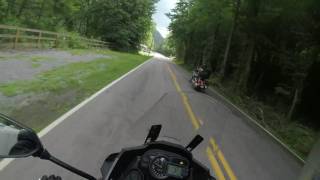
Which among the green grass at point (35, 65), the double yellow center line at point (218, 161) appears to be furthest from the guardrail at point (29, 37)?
the double yellow center line at point (218, 161)

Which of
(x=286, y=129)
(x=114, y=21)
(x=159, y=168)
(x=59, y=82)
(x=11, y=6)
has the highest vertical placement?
(x=114, y=21)

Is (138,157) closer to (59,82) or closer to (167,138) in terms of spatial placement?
(167,138)

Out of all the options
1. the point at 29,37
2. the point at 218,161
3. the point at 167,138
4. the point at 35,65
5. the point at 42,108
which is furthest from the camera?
the point at 29,37

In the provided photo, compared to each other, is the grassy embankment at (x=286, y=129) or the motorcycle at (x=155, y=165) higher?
the motorcycle at (x=155, y=165)

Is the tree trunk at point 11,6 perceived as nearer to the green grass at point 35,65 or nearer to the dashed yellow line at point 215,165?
the green grass at point 35,65

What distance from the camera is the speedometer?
297 centimetres

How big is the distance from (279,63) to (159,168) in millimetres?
26427

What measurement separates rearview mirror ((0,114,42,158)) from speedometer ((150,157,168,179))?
885 mm

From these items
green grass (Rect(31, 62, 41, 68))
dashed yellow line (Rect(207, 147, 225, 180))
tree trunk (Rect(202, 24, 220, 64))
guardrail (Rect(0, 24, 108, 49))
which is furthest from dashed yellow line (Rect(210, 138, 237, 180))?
tree trunk (Rect(202, 24, 220, 64))

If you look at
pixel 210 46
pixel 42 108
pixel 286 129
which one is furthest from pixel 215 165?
pixel 210 46

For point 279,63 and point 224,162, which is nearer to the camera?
point 224,162

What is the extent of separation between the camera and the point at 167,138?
346cm

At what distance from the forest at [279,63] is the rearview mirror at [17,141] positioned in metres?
11.5

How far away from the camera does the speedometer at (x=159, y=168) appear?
117 inches
